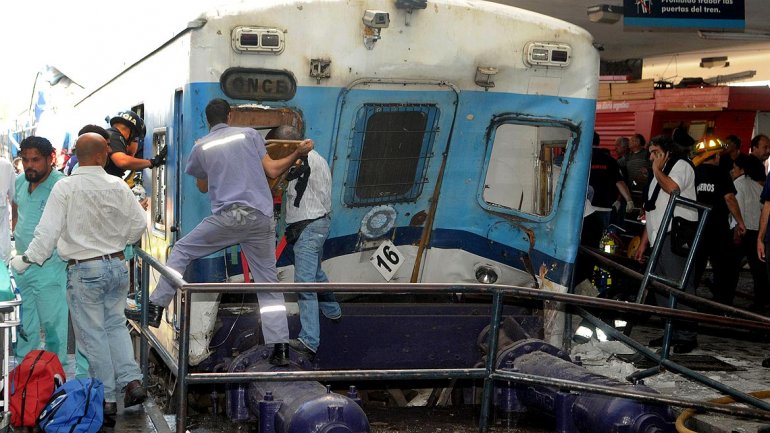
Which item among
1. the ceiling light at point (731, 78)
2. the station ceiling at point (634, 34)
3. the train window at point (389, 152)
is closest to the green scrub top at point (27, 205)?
the train window at point (389, 152)

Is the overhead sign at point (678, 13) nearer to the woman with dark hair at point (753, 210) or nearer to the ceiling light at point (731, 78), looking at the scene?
the woman with dark hair at point (753, 210)

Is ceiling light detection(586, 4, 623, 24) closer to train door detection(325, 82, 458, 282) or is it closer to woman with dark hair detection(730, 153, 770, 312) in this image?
woman with dark hair detection(730, 153, 770, 312)

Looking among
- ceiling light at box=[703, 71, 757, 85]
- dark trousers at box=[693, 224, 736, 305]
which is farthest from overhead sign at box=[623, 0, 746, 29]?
ceiling light at box=[703, 71, 757, 85]

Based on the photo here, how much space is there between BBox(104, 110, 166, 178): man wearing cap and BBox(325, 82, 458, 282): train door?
5.55 ft

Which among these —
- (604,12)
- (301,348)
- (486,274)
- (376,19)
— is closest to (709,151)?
(604,12)

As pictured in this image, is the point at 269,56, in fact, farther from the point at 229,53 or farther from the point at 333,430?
the point at 333,430

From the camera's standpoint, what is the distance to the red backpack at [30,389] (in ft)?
18.1

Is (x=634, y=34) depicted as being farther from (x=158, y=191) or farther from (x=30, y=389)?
(x=30, y=389)

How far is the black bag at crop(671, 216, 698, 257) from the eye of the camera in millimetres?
8812

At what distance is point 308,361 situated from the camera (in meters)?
6.26

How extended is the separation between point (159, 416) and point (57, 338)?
60.0 inches

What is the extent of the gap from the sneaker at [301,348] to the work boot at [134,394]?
986 mm

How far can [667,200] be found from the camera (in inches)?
357

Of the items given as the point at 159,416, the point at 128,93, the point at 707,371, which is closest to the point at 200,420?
the point at 159,416
